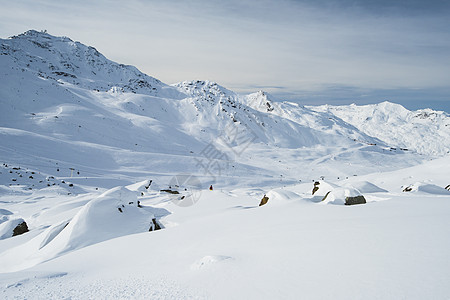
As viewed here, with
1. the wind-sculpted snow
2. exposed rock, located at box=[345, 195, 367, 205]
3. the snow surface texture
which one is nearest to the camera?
the snow surface texture

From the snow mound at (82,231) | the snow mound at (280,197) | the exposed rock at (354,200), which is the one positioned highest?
the exposed rock at (354,200)

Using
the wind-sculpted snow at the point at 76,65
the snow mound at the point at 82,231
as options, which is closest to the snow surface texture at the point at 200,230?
the snow mound at the point at 82,231

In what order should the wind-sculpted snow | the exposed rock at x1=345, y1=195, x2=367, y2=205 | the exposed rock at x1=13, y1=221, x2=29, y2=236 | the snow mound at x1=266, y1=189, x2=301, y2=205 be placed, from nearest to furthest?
the exposed rock at x1=345, y1=195, x2=367, y2=205 → the snow mound at x1=266, y1=189, x2=301, y2=205 → the exposed rock at x1=13, y1=221, x2=29, y2=236 → the wind-sculpted snow

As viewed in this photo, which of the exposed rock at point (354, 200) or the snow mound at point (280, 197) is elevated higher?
the exposed rock at point (354, 200)

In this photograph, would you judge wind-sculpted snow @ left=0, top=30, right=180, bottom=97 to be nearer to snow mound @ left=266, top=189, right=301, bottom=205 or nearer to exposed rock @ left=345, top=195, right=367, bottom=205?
snow mound @ left=266, top=189, right=301, bottom=205

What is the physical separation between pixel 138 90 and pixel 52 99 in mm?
52466

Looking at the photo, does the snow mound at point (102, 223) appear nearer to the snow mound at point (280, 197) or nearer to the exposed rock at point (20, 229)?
the exposed rock at point (20, 229)

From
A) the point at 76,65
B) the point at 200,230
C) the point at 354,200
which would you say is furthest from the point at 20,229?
the point at 76,65

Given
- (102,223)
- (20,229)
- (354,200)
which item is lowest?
(20,229)

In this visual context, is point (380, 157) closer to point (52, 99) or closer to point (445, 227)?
point (445, 227)

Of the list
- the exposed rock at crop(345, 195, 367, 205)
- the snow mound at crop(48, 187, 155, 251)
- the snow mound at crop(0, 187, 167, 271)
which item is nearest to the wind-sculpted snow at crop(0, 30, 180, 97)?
the snow mound at crop(48, 187, 155, 251)

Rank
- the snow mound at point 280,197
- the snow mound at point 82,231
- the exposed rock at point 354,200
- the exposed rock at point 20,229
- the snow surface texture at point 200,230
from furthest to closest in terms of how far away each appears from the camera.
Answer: the exposed rock at point 20,229 → the snow mound at point 280,197 → the exposed rock at point 354,200 → the snow mound at point 82,231 → the snow surface texture at point 200,230

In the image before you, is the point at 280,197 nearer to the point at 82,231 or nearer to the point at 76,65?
the point at 82,231

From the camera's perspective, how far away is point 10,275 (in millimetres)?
4430
